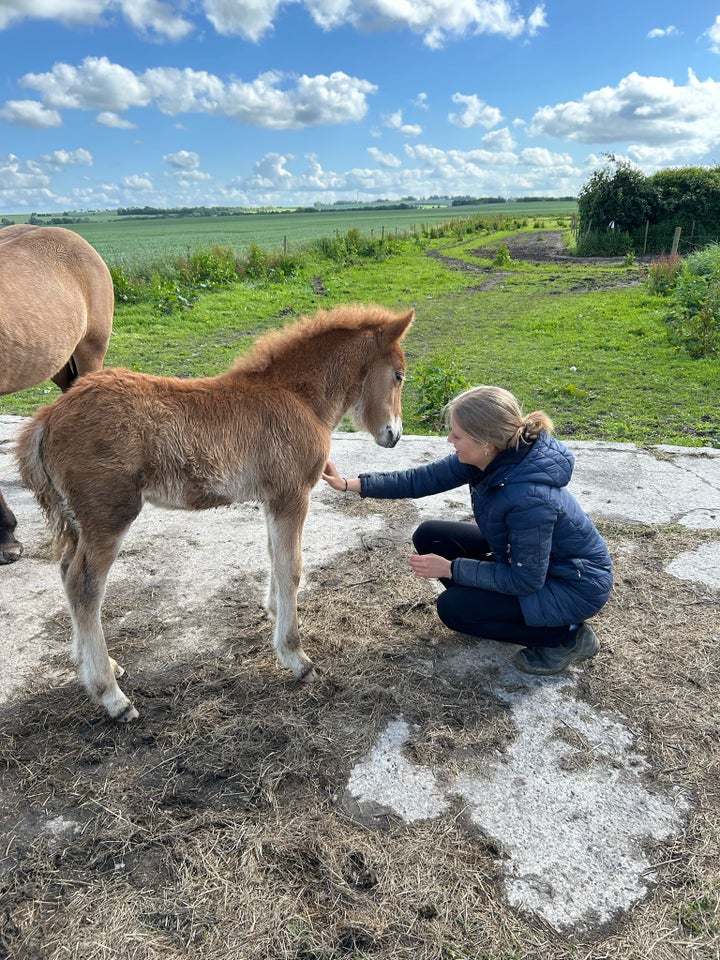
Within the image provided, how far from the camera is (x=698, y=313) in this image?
34.5 ft

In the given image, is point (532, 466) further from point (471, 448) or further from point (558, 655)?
point (558, 655)

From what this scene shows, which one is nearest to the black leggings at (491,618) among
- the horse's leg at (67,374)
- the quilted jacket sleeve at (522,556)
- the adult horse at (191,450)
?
the quilted jacket sleeve at (522,556)

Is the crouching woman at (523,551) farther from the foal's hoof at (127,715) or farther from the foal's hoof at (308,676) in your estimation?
the foal's hoof at (127,715)

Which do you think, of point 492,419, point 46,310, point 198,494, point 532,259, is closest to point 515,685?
point 492,419

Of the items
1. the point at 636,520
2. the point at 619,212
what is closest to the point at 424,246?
the point at 619,212

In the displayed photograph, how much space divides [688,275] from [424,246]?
72.9 ft

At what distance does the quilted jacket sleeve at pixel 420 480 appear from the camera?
354 centimetres

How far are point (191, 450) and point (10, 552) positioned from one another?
2317mm

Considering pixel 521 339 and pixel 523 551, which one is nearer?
pixel 523 551

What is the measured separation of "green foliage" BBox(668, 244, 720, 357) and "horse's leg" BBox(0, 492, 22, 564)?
9.66 metres

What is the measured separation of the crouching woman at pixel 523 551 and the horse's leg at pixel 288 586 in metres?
0.62

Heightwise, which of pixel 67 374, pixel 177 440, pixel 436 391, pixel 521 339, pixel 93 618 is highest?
pixel 177 440

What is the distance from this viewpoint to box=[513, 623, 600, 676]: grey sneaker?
128 inches

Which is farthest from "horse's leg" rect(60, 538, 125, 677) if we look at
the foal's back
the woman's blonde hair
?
the woman's blonde hair
